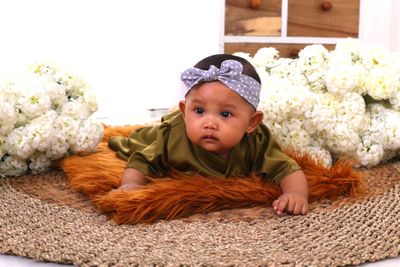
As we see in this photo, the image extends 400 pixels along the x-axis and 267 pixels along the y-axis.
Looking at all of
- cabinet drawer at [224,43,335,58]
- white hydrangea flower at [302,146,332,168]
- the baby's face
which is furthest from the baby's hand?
cabinet drawer at [224,43,335,58]

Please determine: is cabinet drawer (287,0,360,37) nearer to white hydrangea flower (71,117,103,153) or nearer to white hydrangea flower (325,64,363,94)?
white hydrangea flower (325,64,363,94)

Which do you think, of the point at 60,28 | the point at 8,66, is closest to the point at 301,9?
the point at 60,28

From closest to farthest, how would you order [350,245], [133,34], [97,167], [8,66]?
[350,245] < [97,167] < [8,66] < [133,34]

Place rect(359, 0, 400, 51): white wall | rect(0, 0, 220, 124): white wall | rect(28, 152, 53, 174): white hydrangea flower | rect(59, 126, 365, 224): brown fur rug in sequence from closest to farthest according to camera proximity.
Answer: rect(59, 126, 365, 224): brown fur rug < rect(28, 152, 53, 174): white hydrangea flower < rect(0, 0, 220, 124): white wall < rect(359, 0, 400, 51): white wall

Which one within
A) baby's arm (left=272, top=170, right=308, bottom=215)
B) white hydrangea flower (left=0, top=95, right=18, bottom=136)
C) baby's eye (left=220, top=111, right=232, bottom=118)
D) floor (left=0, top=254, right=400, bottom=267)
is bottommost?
floor (left=0, top=254, right=400, bottom=267)

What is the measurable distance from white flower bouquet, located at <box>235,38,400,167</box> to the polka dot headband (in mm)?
289

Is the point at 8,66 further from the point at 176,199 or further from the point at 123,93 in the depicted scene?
the point at 176,199

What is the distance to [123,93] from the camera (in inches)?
123

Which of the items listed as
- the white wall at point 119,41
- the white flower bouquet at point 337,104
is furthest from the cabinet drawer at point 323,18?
the white flower bouquet at point 337,104

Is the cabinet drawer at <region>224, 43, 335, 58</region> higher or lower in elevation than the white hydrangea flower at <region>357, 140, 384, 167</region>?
higher

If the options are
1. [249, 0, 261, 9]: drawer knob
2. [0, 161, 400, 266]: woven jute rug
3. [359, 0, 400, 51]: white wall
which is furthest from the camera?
[359, 0, 400, 51]: white wall

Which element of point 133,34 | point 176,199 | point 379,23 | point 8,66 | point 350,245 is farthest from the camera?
point 379,23

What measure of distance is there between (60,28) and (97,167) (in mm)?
1443

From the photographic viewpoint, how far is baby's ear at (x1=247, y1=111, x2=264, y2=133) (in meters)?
1.45
